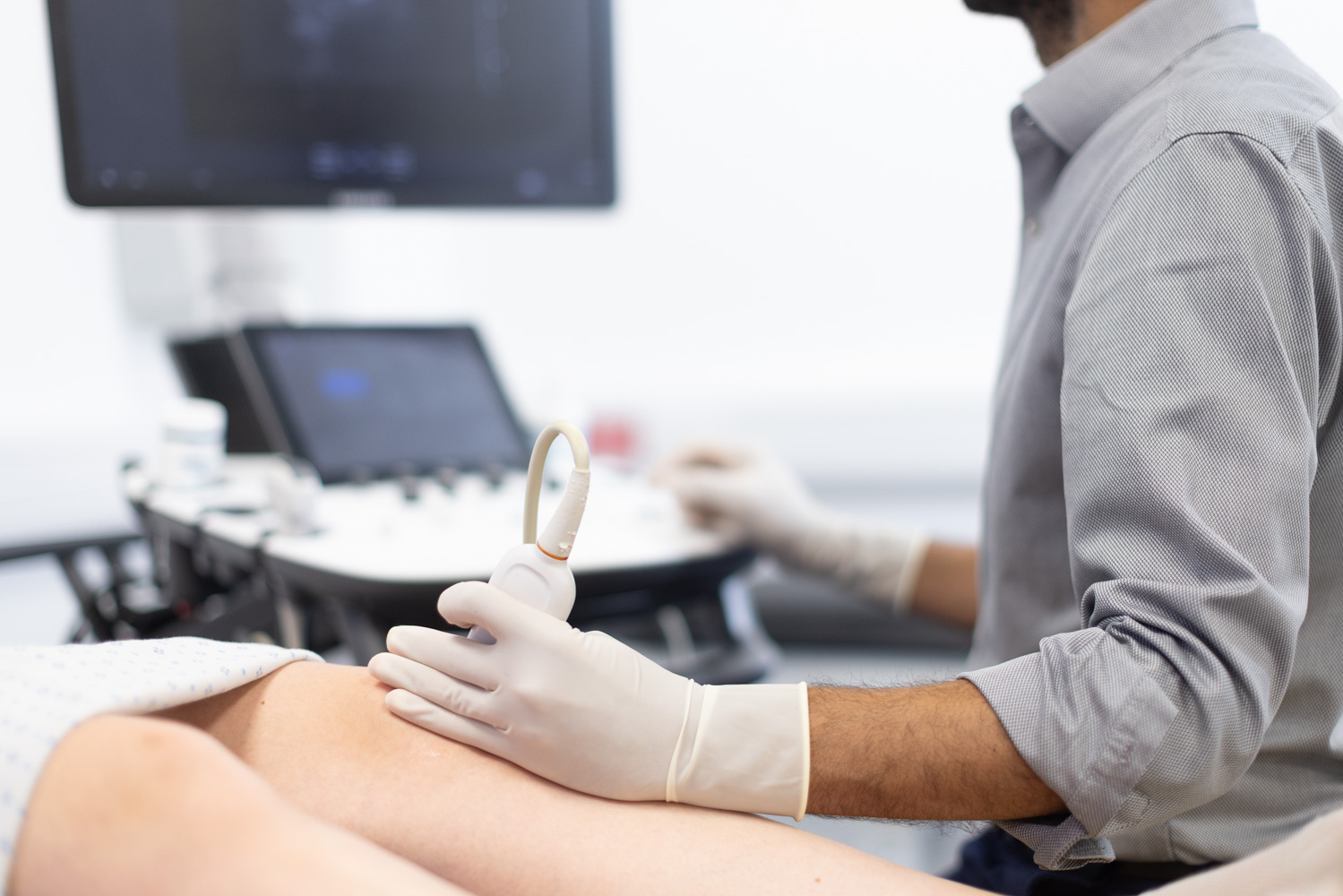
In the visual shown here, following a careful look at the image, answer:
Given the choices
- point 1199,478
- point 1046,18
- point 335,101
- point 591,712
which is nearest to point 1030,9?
point 1046,18

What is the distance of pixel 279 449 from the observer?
1.23 meters

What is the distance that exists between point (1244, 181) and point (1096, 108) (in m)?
A: 0.23

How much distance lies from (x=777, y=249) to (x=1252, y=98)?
1490 millimetres

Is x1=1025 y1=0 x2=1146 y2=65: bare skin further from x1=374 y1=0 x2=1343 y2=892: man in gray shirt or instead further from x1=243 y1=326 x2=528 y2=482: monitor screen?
x1=243 y1=326 x2=528 y2=482: monitor screen

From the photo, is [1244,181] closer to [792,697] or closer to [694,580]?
[792,697]

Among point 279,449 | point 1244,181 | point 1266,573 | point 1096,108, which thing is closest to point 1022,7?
point 1096,108

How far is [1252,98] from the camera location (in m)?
0.68

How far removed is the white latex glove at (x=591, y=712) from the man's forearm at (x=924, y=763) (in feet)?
0.07

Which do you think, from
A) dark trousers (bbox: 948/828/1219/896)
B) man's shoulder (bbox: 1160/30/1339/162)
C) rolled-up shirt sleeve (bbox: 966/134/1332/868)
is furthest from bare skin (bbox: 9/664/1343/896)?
man's shoulder (bbox: 1160/30/1339/162)

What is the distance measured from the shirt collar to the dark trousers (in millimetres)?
627

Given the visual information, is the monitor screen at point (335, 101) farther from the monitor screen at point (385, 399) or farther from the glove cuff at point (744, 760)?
the glove cuff at point (744, 760)

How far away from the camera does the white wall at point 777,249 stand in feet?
6.76

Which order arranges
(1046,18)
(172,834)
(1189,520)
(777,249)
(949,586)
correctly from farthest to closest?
1. (777,249)
2. (949,586)
3. (1046,18)
4. (1189,520)
5. (172,834)

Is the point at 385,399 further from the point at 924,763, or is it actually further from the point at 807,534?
the point at 924,763
